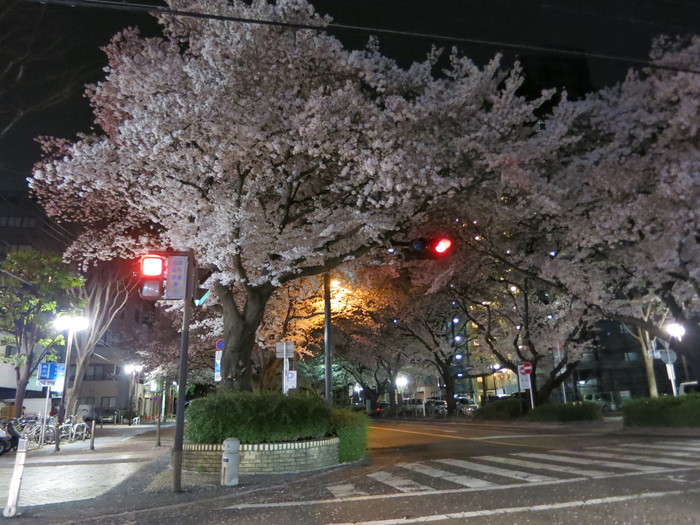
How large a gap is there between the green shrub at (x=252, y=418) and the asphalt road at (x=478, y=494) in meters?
1.10

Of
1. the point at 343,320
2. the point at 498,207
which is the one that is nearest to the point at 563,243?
the point at 498,207

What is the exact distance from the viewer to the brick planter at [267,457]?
10.7 m

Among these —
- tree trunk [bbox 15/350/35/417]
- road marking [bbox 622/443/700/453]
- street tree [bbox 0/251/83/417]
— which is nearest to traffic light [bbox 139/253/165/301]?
road marking [bbox 622/443/700/453]

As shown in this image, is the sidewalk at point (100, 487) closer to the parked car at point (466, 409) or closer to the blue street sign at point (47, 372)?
the blue street sign at point (47, 372)

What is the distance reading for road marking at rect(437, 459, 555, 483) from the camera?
9030 millimetres

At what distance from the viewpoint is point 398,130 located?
12.6m

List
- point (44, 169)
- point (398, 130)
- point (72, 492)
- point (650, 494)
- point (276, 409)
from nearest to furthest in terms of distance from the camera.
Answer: point (650, 494)
point (72, 492)
point (276, 409)
point (398, 130)
point (44, 169)

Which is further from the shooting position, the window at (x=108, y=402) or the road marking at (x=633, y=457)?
the window at (x=108, y=402)

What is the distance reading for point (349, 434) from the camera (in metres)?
12.6

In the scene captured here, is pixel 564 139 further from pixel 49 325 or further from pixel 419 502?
pixel 49 325

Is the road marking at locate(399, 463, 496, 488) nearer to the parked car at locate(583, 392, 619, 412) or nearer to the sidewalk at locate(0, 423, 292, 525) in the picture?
the sidewalk at locate(0, 423, 292, 525)

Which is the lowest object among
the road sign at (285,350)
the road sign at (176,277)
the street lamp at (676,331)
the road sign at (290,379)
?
the road sign at (290,379)

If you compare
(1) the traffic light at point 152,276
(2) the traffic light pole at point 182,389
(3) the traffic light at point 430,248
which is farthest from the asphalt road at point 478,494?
(3) the traffic light at point 430,248

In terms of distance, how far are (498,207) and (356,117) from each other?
5.67m
